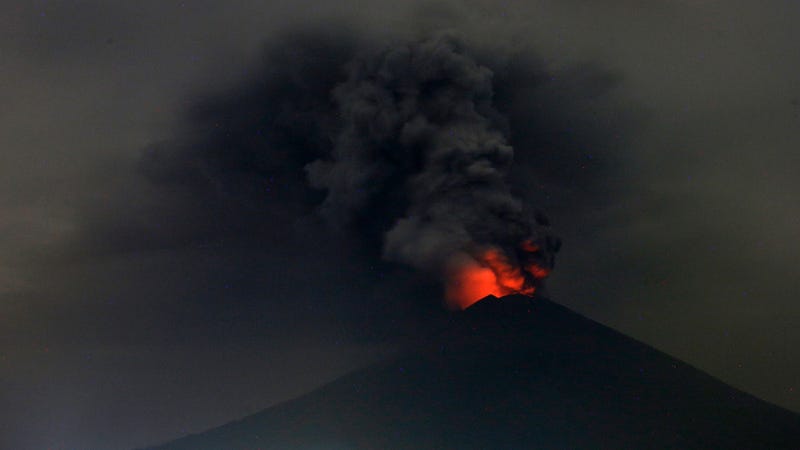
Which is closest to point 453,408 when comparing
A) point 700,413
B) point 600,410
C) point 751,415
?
point 600,410

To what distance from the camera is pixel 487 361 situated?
7031 centimetres

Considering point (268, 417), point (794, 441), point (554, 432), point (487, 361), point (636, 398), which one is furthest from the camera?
point (268, 417)

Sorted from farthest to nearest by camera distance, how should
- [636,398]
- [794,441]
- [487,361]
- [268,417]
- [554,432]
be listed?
1. [268,417]
2. [487,361]
3. [636,398]
4. [554,432]
5. [794,441]

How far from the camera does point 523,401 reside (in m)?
62.7

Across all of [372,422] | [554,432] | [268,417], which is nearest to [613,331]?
[554,432]

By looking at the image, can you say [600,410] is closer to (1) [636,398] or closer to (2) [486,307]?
(1) [636,398]

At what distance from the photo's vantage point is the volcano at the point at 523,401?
184 ft

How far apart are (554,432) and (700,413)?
38.2 feet

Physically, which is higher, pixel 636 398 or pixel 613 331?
pixel 613 331

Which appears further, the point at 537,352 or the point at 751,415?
the point at 537,352

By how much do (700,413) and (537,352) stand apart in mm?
15852

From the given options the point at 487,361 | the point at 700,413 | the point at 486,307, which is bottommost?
the point at 700,413

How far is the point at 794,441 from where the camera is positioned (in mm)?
52156

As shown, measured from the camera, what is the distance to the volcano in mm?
55969
